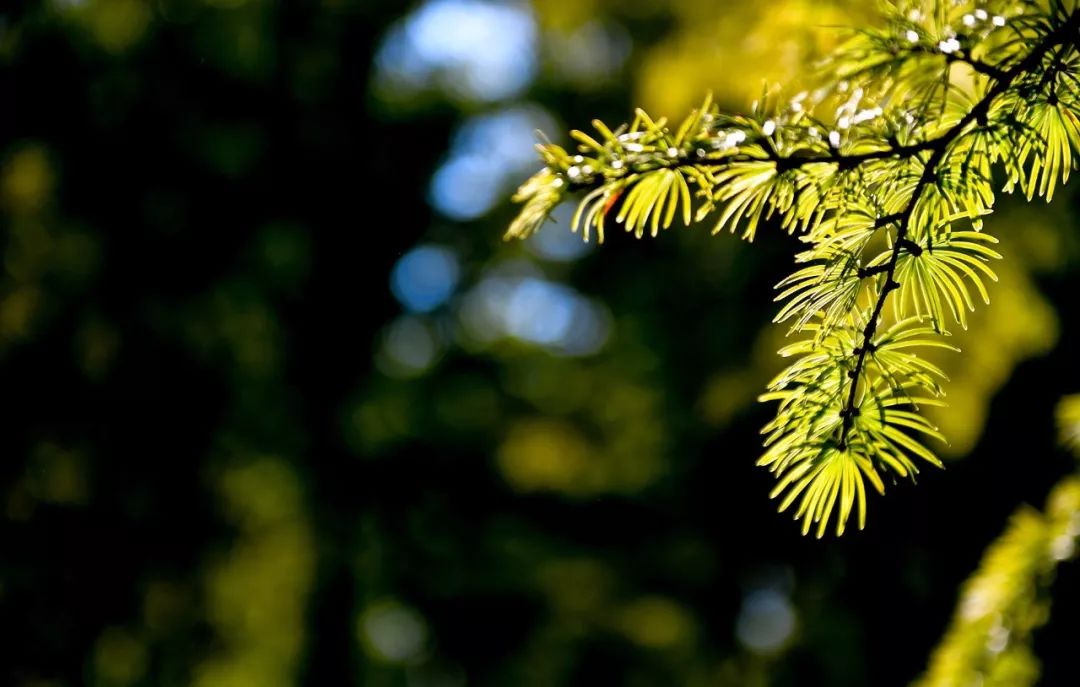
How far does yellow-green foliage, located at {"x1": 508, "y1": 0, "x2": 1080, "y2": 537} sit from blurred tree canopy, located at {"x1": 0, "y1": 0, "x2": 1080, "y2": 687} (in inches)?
104

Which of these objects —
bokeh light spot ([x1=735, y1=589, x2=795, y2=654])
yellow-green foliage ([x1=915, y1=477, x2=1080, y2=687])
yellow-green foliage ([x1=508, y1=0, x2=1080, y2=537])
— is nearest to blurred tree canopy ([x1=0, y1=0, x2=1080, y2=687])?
bokeh light spot ([x1=735, y1=589, x2=795, y2=654])

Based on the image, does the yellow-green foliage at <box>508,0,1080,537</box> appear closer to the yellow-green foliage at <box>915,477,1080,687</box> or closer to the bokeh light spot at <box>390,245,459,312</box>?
the yellow-green foliage at <box>915,477,1080,687</box>

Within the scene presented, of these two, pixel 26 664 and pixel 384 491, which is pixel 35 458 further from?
pixel 384 491

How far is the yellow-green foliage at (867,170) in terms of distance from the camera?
487mm

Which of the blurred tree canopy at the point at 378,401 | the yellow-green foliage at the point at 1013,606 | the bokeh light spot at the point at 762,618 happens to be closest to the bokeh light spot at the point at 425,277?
the blurred tree canopy at the point at 378,401

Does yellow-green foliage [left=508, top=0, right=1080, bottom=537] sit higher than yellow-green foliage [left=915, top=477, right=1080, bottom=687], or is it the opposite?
yellow-green foliage [left=508, top=0, right=1080, bottom=537]

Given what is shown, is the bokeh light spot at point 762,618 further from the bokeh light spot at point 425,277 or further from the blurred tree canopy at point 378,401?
the bokeh light spot at point 425,277

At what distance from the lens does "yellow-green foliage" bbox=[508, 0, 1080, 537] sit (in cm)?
49

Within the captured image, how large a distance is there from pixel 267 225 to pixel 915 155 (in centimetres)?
443

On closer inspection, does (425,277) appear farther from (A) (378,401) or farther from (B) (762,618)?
(B) (762,618)

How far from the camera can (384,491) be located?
4.61 metres

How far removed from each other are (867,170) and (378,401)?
4.21 metres

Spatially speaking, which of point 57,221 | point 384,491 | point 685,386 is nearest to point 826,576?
point 685,386

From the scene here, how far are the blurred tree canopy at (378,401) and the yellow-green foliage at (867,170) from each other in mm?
2654
